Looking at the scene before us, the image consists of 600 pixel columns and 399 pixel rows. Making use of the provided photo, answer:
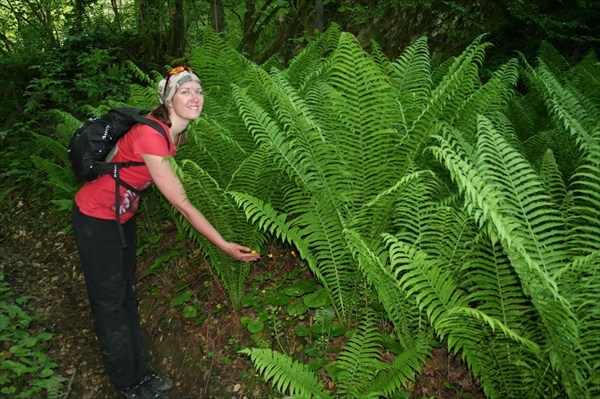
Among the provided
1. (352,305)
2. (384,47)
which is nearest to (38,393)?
(352,305)

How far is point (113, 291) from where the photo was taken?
2537 mm

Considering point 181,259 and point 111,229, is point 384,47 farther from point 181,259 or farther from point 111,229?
point 111,229

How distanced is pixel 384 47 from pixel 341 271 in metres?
3.70

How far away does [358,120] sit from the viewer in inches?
98.7

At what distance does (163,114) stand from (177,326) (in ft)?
4.61

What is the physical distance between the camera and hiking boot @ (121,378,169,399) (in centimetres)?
264

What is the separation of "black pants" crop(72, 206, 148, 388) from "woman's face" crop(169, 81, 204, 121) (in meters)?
0.68

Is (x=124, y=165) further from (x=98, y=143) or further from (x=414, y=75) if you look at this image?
(x=414, y=75)

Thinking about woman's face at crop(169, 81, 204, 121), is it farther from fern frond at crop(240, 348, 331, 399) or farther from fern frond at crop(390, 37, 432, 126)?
fern frond at crop(390, 37, 432, 126)

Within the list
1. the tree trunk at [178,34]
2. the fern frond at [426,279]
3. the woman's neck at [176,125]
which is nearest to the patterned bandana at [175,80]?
the woman's neck at [176,125]

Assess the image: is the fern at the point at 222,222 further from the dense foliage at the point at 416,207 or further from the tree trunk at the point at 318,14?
the tree trunk at the point at 318,14

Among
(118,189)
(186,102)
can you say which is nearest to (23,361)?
(118,189)

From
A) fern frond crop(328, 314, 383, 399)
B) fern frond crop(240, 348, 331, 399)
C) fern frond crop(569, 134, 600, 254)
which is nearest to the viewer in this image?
fern frond crop(569, 134, 600, 254)

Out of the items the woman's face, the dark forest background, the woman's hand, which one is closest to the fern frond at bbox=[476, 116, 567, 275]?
the woman's hand
